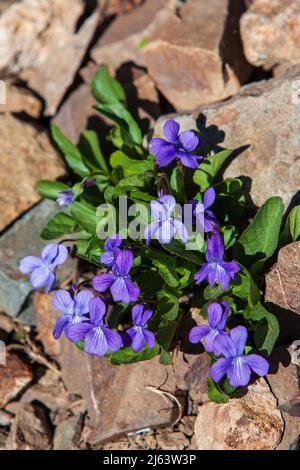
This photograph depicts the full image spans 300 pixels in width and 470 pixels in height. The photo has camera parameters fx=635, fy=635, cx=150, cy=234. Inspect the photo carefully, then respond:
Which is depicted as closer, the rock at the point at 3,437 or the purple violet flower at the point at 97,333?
the purple violet flower at the point at 97,333

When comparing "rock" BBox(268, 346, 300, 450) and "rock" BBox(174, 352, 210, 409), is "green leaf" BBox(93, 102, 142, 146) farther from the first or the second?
"rock" BBox(268, 346, 300, 450)

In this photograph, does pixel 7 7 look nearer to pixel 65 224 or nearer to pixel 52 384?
pixel 65 224

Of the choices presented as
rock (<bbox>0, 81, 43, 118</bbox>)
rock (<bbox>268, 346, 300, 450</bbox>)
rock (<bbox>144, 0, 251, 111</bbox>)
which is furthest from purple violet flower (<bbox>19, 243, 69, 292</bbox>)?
rock (<bbox>0, 81, 43, 118</bbox>)

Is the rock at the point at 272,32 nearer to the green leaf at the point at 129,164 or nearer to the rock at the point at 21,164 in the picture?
the green leaf at the point at 129,164

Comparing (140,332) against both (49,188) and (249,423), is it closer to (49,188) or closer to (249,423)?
(249,423)

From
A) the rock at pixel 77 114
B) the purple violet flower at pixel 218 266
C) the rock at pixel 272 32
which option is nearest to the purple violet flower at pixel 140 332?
the purple violet flower at pixel 218 266

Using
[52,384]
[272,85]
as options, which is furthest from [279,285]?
[52,384]
